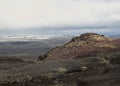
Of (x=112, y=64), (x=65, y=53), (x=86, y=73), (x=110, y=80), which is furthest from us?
(x=65, y=53)

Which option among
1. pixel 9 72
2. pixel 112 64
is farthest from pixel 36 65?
pixel 112 64

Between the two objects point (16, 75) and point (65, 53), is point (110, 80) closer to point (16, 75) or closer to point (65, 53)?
point (16, 75)

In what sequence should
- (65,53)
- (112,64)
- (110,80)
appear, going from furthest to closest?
(65,53), (112,64), (110,80)

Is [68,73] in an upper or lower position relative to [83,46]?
lower

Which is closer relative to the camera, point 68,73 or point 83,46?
point 68,73

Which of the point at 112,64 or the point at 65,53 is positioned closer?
the point at 112,64

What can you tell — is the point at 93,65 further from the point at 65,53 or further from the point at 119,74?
the point at 65,53

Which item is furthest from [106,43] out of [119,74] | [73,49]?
[119,74]

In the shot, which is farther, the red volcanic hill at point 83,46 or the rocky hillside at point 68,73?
the red volcanic hill at point 83,46

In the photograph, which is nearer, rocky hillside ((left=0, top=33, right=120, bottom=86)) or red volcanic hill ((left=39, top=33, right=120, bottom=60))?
rocky hillside ((left=0, top=33, right=120, bottom=86))
